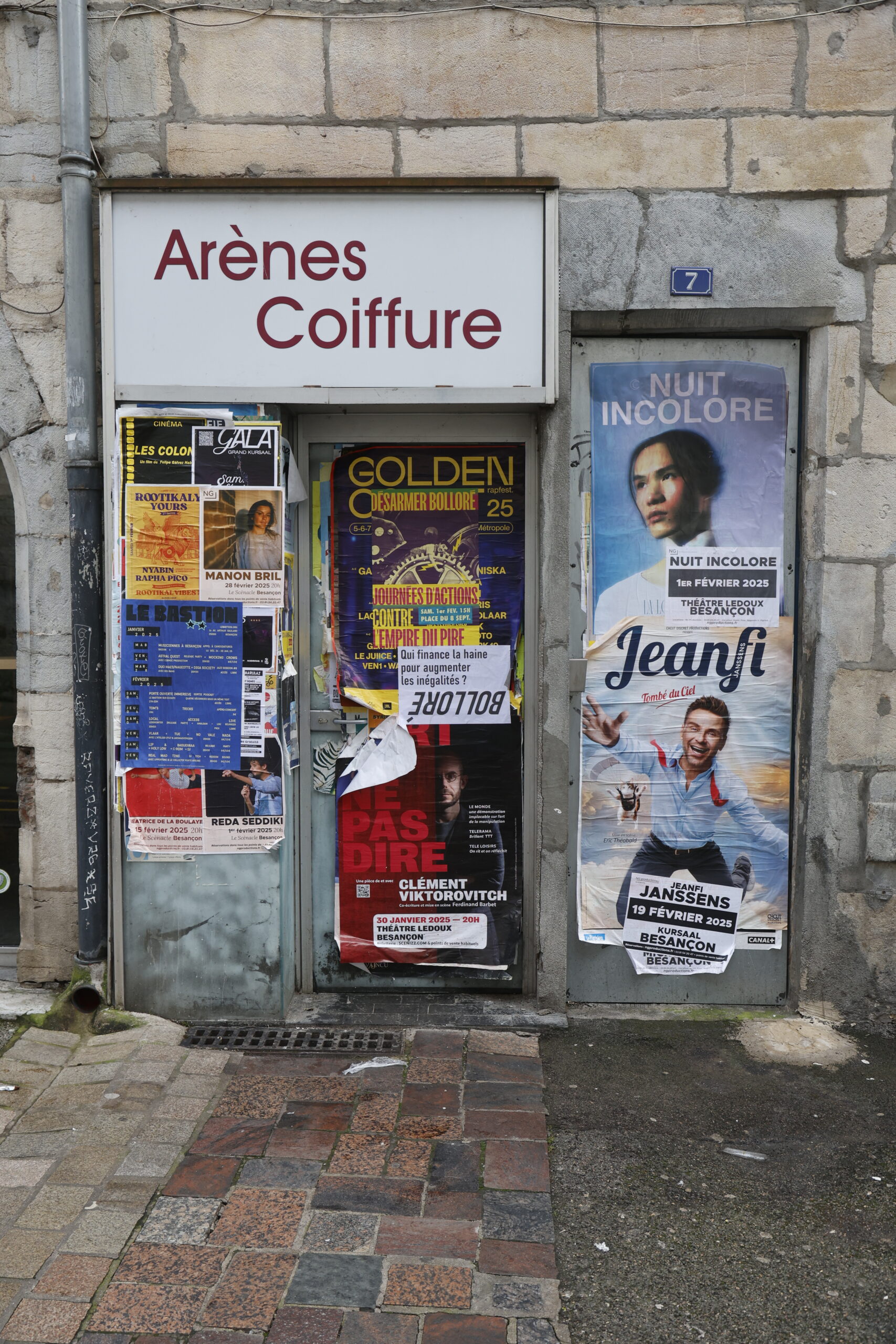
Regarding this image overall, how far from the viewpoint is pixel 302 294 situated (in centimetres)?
407

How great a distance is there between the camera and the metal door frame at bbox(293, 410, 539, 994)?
433cm

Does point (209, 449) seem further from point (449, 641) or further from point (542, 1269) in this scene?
point (542, 1269)

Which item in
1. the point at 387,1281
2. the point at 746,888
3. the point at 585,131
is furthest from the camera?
the point at 746,888

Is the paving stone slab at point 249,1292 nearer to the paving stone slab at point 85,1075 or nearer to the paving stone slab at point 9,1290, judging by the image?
the paving stone slab at point 9,1290

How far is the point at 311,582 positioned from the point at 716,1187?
2.75 m

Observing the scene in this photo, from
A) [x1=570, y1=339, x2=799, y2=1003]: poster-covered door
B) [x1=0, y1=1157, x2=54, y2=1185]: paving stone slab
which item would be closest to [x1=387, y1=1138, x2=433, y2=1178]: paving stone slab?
[x1=0, y1=1157, x2=54, y2=1185]: paving stone slab

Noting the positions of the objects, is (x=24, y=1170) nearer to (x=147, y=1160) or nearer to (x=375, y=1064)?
(x=147, y=1160)

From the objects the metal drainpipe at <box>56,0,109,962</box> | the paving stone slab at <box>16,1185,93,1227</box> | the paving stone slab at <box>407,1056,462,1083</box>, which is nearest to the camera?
the paving stone slab at <box>16,1185,93,1227</box>

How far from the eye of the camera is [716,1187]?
3109mm

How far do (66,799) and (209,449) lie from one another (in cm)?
162

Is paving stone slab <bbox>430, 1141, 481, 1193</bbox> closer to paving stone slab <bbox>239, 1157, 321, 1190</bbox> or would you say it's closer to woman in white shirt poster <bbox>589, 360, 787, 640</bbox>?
paving stone slab <bbox>239, 1157, 321, 1190</bbox>

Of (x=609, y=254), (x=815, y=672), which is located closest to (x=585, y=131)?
(x=609, y=254)

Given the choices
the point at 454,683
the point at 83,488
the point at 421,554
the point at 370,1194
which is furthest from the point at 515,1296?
the point at 83,488

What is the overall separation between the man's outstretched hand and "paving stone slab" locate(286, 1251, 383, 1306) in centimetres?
223
